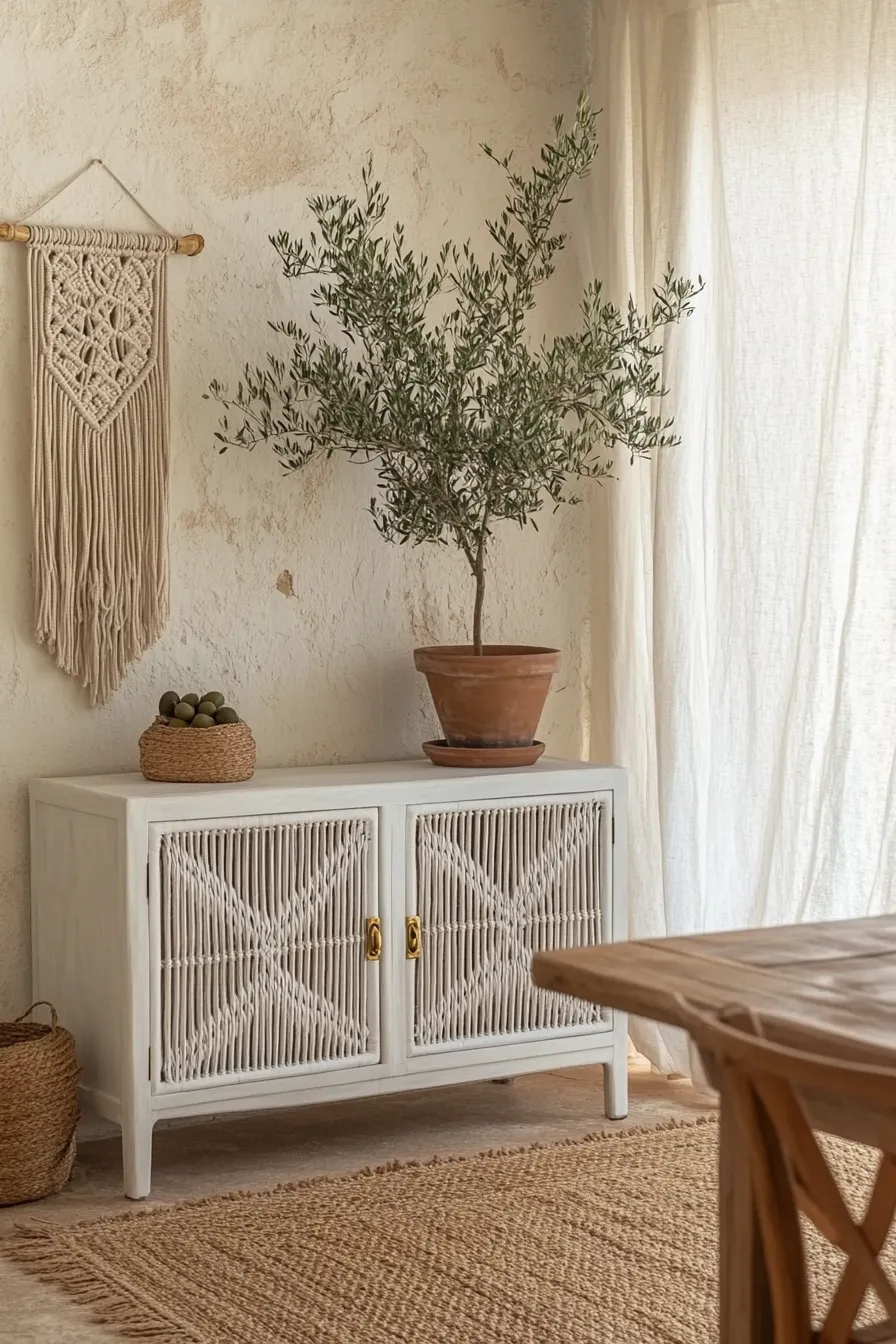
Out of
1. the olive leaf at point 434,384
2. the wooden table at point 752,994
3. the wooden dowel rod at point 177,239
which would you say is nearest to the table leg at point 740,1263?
the wooden table at point 752,994

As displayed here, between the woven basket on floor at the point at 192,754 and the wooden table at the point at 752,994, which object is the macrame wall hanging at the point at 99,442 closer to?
the woven basket on floor at the point at 192,754

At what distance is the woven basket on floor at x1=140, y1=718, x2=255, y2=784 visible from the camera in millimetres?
3230

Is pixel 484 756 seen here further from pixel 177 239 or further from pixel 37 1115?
pixel 177 239

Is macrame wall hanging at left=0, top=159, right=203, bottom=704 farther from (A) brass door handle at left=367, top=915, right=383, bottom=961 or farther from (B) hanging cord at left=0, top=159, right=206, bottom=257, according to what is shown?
(A) brass door handle at left=367, top=915, right=383, bottom=961

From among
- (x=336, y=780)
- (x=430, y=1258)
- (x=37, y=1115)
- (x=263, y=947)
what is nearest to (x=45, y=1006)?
(x=37, y=1115)

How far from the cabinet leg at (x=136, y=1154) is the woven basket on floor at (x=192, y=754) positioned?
640 mm

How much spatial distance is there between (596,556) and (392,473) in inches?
29.8

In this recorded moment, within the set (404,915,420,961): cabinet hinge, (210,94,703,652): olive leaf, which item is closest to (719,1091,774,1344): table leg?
(404,915,420,961): cabinet hinge

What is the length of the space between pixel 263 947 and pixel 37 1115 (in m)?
0.50

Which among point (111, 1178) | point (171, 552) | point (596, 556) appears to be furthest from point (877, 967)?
point (596, 556)

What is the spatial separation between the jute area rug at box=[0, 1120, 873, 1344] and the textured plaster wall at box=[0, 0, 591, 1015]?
0.79 meters

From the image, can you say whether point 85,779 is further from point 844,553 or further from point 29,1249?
point 844,553

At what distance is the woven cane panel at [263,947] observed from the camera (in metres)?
3.09

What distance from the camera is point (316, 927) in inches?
128
